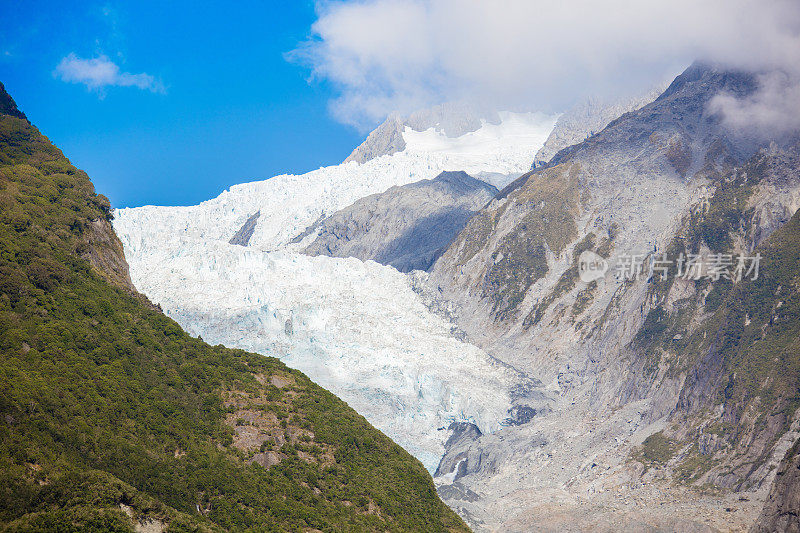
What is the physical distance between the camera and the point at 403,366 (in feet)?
481

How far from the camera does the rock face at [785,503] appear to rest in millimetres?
66062

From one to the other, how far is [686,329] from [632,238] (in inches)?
2246

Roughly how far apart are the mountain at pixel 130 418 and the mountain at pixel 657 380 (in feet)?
167

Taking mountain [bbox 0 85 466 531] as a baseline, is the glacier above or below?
above

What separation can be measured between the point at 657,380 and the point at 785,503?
6686 centimetres

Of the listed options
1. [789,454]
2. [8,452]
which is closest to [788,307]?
[789,454]

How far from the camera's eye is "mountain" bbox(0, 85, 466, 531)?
33531 mm

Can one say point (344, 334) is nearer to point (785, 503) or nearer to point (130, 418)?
point (785, 503)

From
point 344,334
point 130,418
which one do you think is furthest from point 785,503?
point 344,334

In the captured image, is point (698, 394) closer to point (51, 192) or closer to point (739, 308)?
point (739, 308)

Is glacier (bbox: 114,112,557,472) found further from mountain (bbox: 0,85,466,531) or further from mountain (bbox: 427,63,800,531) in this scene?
mountain (bbox: 0,85,466,531)

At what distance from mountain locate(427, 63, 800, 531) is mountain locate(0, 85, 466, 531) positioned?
5102cm

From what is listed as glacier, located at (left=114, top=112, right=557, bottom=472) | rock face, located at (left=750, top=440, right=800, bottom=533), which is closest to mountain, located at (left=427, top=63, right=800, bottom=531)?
glacier, located at (left=114, top=112, right=557, bottom=472)

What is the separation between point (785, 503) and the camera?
2662 inches
